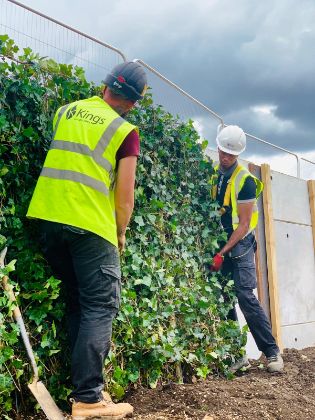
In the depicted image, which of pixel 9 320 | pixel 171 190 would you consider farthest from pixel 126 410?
pixel 171 190

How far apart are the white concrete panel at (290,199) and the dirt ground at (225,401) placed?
11.1 ft

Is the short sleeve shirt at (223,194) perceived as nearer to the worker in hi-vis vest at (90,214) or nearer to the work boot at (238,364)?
the work boot at (238,364)

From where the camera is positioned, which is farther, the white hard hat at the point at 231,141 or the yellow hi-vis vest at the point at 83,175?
the white hard hat at the point at 231,141

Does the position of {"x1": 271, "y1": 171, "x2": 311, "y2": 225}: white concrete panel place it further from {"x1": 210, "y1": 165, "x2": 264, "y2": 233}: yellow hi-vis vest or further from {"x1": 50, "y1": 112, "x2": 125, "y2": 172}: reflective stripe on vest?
{"x1": 50, "y1": 112, "x2": 125, "y2": 172}: reflective stripe on vest

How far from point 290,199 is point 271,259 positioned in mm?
1456

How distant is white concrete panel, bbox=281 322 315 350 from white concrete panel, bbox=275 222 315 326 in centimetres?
8

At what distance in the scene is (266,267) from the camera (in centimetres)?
739

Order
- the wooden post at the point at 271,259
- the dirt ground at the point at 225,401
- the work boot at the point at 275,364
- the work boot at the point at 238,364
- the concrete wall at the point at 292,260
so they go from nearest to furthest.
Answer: the dirt ground at the point at 225,401 → the work boot at the point at 238,364 → the work boot at the point at 275,364 → the wooden post at the point at 271,259 → the concrete wall at the point at 292,260

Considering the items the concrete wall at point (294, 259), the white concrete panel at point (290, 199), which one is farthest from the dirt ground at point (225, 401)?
the white concrete panel at point (290, 199)

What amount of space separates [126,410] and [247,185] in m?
2.81

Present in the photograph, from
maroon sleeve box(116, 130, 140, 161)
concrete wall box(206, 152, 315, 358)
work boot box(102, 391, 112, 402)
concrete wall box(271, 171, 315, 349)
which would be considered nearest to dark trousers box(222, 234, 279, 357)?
concrete wall box(206, 152, 315, 358)

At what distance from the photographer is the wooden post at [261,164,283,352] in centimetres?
724

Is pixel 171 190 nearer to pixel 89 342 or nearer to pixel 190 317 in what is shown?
pixel 190 317

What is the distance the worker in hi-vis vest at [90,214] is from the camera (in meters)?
3.47
